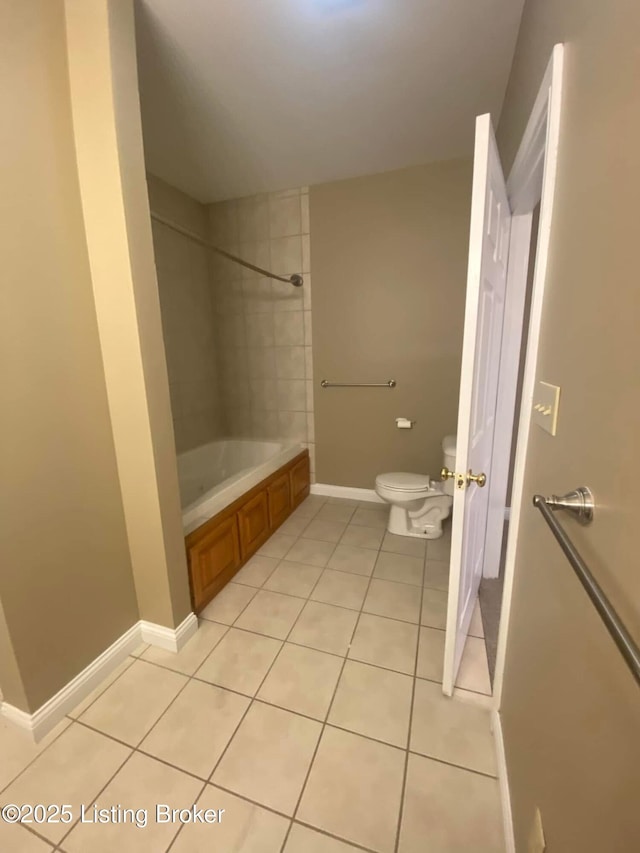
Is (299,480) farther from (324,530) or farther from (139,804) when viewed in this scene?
(139,804)

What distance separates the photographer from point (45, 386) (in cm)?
116

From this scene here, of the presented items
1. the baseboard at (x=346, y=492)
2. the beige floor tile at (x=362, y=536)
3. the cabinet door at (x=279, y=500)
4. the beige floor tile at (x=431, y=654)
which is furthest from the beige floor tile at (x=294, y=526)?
the beige floor tile at (x=431, y=654)

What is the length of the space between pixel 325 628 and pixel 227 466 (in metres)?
1.78

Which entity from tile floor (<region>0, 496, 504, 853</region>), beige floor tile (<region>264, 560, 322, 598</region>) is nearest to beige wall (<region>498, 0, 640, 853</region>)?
tile floor (<region>0, 496, 504, 853</region>)

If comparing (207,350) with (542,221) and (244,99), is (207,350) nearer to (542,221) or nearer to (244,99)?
(244,99)

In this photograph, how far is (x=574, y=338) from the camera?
71cm

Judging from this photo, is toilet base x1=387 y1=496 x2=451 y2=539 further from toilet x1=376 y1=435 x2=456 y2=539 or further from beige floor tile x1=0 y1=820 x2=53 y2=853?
beige floor tile x1=0 y1=820 x2=53 y2=853

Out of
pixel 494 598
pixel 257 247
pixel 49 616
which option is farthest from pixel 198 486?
pixel 494 598

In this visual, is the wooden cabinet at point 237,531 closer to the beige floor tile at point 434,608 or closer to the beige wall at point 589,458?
the beige floor tile at point 434,608

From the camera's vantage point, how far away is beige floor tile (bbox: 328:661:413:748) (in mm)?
1227

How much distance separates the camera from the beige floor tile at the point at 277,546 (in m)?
2.27

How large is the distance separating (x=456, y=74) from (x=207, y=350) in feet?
7.56

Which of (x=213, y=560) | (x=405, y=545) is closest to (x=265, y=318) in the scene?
(x=213, y=560)

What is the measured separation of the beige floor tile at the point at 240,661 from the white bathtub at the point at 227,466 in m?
0.63
